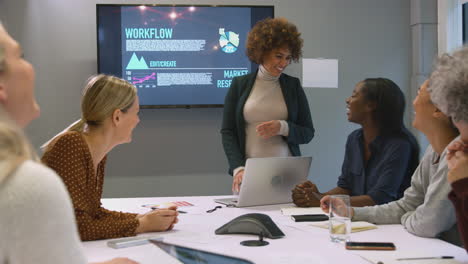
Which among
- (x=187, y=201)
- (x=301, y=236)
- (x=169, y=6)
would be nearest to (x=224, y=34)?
(x=169, y=6)

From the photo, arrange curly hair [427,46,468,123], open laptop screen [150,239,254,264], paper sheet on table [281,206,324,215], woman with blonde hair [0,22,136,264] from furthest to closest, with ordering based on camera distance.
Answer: paper sheet on table [281,206,324,215]
curly hair [427,46,468,123]
open laptop screen [150,239,254,264]
woman with blonde hair [0,22,136,264]

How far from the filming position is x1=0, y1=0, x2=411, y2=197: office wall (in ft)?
13.8

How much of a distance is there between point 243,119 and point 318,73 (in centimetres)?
145

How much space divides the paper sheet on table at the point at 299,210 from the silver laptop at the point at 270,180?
0.43ft

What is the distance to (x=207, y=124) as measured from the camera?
4.37 metres

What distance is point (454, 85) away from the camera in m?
1.46

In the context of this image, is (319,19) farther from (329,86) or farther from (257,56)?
(257,56)

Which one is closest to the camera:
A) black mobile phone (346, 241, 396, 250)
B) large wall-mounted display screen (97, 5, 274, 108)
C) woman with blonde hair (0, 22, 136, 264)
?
woman with blonde hair (0, 22, 136, 264)

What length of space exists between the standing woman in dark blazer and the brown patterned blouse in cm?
126

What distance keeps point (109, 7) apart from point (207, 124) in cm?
122

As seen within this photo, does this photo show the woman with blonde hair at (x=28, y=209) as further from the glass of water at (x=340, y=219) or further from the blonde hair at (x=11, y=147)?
the glass of water at (x=340, y=219)

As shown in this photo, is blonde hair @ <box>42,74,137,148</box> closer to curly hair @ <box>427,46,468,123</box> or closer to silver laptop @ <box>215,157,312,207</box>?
silver laptop @ <box>215,157,312,207</box>

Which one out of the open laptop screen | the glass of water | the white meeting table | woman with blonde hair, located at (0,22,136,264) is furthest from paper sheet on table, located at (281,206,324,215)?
woman with blonde hair, located at (0,22,136,264)

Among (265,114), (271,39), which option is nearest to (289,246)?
(265,114)
